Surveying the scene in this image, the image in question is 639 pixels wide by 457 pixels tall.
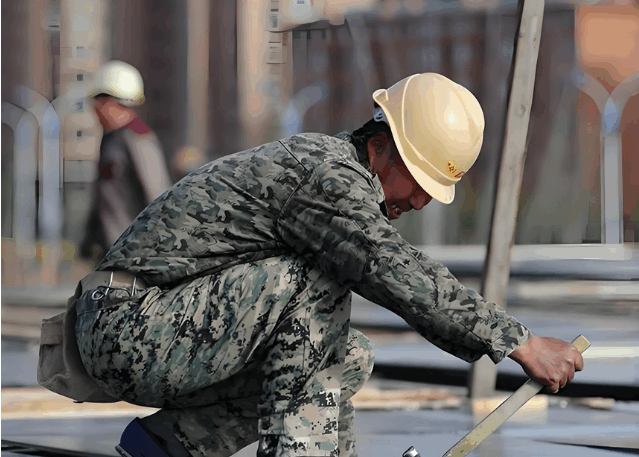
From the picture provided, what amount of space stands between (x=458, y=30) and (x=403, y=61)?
23 centimetres

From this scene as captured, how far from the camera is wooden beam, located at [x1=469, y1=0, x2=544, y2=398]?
3166mm

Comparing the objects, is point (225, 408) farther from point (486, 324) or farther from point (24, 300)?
point (24, 300)

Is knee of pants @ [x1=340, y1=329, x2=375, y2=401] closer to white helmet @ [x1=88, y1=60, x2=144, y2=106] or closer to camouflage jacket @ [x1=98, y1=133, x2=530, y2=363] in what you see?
camouflage jacket @ [x1=98, y1=133, x2=530, y2=363]

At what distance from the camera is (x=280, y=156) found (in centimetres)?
171

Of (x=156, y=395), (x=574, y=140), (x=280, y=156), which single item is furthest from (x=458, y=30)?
(x=156, y=395)

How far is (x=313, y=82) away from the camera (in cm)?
331

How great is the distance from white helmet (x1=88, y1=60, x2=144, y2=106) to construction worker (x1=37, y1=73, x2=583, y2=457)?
173 centimetres

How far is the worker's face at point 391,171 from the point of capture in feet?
5.93

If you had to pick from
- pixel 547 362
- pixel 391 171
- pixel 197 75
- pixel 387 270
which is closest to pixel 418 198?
pixel 391 171

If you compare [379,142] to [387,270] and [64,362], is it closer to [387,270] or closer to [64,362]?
[387,270]

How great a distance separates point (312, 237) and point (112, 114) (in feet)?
6.58

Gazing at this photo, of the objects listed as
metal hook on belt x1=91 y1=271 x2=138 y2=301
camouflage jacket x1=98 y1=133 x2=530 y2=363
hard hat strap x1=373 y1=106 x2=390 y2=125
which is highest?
hard hat strap x1=373 y1=106 x2=390 y2=125

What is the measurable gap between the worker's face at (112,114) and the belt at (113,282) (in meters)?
1.78

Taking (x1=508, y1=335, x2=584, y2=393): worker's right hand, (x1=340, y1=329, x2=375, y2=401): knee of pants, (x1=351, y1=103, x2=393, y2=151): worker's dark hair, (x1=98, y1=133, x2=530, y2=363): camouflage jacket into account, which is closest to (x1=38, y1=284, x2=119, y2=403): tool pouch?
(x1=98, y1=133, x2=530, y2=363): camouflage jacket
